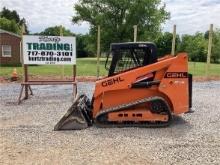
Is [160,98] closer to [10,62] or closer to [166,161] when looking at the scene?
[166,161]

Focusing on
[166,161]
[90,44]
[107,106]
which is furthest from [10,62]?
[166,161]

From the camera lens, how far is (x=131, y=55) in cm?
824

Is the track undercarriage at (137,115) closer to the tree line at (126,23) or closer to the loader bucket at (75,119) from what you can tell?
the loader bucket at (75,119)

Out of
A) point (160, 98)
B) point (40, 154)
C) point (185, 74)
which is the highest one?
point (185, 74)

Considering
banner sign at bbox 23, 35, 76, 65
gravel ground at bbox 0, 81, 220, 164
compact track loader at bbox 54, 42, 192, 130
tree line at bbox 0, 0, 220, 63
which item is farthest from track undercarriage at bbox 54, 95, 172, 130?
tree line at bbox 0, 0, 220, 63

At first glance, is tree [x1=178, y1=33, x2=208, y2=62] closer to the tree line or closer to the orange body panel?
the tree line

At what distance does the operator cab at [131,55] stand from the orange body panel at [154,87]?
0.93 ft

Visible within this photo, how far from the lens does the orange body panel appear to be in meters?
7.90

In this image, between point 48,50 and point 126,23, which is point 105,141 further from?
point 126,23

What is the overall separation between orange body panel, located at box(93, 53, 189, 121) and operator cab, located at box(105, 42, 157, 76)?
0.93ft

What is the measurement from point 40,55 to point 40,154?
5.77 meters

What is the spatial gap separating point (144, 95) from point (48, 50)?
4.31 metres

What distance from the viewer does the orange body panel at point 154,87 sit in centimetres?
790

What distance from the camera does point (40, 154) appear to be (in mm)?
5965
